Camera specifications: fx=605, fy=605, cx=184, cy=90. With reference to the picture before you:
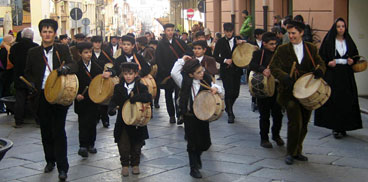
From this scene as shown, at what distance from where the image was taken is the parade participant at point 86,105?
8.88 meters

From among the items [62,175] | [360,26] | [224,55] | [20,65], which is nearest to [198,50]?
[224,55]

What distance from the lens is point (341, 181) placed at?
712 cm

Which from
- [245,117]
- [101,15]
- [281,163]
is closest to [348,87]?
[281,163]

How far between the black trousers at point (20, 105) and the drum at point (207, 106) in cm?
553

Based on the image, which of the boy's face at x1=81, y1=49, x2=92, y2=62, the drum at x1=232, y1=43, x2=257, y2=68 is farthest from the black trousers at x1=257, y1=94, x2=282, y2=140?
the boy's face at x1=81, y1=49, x2=92, y2=62

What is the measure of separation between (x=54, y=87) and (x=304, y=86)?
10.3ft

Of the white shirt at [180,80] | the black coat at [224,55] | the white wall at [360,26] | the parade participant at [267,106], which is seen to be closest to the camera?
the white shirt at [180,80]

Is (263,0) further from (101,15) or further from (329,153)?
(101,15)

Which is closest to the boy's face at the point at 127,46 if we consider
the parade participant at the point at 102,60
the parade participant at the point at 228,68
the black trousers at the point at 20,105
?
the parade participant at the point at 102,60

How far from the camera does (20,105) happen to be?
11930mm

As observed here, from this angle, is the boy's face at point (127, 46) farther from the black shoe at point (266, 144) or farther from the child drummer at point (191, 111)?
the black shoe at point (266, 144)

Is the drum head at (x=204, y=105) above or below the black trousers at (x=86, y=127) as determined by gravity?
above

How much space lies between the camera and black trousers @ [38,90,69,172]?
7.50m

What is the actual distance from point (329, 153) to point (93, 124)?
11.4 feet
